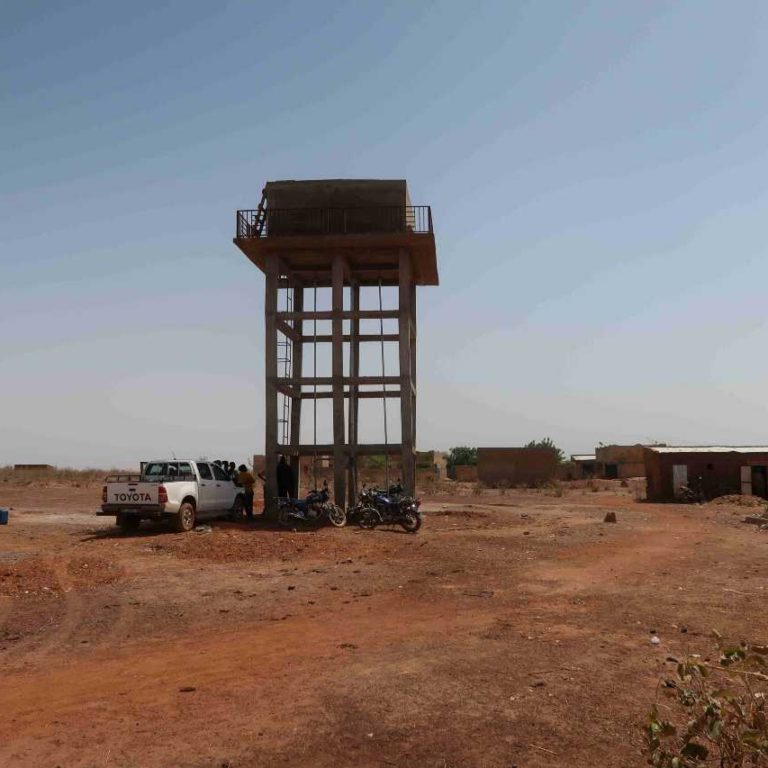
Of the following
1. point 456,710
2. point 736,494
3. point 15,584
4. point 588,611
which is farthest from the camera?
point 736,494

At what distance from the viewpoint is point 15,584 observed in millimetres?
12812

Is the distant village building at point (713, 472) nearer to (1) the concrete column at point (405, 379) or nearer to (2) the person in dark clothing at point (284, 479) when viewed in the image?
(1) the concrete column at point (405, 379)

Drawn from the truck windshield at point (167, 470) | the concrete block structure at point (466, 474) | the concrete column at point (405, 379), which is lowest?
the concrete block structure at point (466, 474)

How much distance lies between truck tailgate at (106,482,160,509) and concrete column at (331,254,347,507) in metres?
6.55

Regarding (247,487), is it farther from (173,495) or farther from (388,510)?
(388,510)

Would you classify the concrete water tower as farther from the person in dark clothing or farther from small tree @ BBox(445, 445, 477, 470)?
small tree @ BBox(445, 445, 477, 470)

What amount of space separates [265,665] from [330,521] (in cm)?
1419

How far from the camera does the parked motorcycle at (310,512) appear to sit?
71.1 ft

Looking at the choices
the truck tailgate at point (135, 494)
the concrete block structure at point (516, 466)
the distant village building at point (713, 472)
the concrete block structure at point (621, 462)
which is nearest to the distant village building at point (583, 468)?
the concrete block structure at point (621, 462)

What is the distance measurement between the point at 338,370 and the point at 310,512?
5035mm

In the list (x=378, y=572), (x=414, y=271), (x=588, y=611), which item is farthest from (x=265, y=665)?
(x=414, y=271)

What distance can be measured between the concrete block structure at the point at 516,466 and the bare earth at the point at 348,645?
35.6 metres

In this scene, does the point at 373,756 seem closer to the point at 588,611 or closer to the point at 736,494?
the point at 588,611

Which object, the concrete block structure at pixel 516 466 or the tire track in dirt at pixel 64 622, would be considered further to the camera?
the concrete block structure at pixel 516 466
